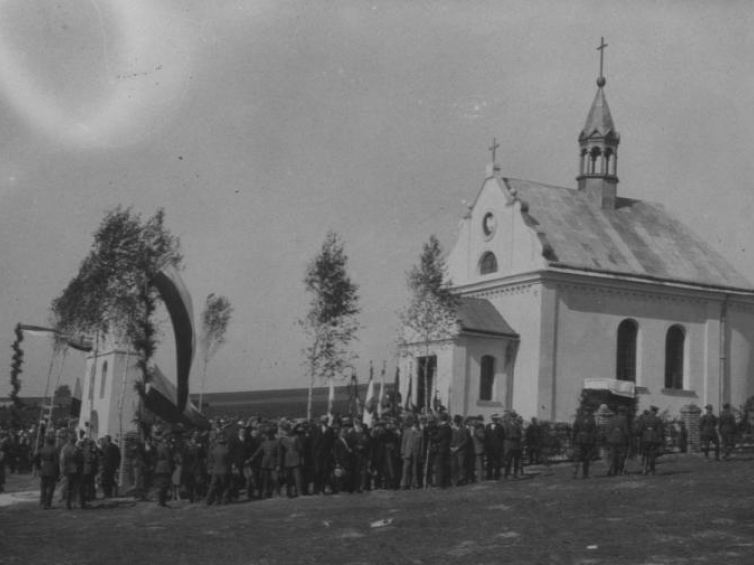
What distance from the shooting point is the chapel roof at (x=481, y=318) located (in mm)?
37844

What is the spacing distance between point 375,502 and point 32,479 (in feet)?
60.6

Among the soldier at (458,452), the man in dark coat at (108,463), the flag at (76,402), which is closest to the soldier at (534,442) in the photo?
the soldier at (458,452)

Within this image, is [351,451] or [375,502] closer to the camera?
[375,502]

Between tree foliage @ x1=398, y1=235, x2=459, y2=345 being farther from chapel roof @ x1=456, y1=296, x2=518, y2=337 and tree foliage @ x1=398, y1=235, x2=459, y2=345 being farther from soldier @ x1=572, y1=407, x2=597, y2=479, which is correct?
soldier @ x1=572, y1=407, x2=597, y2=479

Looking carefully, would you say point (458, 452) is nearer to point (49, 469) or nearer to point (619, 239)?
point (49, 469)

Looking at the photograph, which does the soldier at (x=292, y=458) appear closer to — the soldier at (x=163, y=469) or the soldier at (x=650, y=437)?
the soldier at (x=163, y=469)

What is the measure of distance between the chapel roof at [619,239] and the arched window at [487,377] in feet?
14.2

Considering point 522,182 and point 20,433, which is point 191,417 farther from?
point 522,182

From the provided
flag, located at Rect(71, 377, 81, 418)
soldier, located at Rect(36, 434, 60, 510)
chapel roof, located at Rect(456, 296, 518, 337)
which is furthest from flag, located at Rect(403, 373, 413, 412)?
flag, located at Rect(71, 377, 81, 418)

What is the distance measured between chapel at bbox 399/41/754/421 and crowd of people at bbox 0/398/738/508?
38.4ft

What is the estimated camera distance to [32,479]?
35250mm

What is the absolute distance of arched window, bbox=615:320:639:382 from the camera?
131 feet

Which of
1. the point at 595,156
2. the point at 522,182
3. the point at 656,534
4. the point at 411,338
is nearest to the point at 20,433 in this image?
the point at 411,338

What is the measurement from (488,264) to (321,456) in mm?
19824
